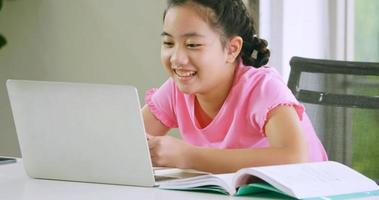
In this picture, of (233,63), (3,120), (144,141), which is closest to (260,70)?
(233,63)

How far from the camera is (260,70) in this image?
1.82 metres

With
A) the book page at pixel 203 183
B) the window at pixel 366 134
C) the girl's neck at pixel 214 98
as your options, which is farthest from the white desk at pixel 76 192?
the window at pixel 366 134

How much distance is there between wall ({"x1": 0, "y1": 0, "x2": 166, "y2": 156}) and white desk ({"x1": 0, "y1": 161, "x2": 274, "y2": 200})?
1.57m

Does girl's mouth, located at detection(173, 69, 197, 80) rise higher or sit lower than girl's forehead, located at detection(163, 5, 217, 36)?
lower

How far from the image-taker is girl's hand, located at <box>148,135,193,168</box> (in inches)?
59.9

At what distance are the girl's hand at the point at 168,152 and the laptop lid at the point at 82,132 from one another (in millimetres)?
166

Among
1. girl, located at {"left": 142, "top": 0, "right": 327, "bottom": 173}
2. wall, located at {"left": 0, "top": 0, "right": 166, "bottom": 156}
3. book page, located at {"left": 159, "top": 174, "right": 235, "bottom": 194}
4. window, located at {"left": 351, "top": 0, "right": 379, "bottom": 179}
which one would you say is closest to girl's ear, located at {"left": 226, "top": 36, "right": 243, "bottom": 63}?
girl, located at {"left": 142, "top": 0, "right": 327, "bottom": 173}

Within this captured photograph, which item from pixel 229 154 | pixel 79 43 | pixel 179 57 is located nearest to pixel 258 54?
pixel 179 57

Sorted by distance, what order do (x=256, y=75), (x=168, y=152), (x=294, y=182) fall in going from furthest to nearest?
1. (x=256, y=75)
2. (x=168, y=152)
3. (x=294, y=182)

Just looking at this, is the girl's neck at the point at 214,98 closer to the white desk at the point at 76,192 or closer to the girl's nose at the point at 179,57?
the girl's nose at the point at 179,57

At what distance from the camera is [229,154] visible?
5.16ft

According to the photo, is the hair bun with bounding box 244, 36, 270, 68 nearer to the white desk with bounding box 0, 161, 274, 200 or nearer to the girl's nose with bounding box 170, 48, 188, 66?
the girl's nose with bounding box 170, 48, 188, 66

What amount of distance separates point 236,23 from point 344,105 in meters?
0.32

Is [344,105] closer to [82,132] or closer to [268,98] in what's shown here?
[268,98]
